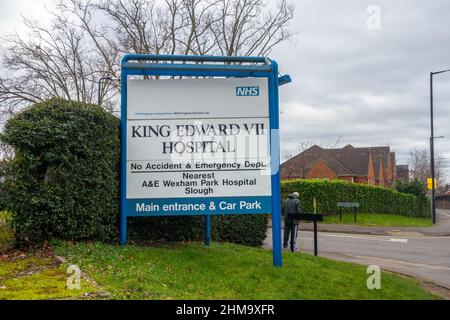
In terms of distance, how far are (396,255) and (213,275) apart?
930 cm

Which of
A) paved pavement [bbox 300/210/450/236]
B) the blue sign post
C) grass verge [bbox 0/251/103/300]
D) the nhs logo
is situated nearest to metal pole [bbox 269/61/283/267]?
the blue sign post

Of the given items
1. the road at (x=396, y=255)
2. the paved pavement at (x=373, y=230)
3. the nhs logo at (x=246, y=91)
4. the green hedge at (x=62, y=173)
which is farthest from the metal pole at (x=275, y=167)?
the paved pavement at (x=373, y=230)

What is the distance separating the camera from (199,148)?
8.42 metres

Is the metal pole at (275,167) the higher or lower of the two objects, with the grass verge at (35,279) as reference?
higher

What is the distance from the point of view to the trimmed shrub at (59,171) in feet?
24.6

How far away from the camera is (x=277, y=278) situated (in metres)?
6.89

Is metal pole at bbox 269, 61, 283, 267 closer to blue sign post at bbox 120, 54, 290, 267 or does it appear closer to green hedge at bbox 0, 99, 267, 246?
blue sign post at bbox 120, 54, 290, 267

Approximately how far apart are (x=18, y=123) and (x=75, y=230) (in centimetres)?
192

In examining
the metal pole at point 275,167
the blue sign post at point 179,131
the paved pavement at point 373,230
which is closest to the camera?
the metal pole at point 275,167

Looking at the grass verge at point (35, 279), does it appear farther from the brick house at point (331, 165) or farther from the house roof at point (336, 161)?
the house roof at point (336, 161)

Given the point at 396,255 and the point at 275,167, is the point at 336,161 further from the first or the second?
the point at 275,167

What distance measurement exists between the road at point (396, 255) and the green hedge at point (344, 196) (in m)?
11.3

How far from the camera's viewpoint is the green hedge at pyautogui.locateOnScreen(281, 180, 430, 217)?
30938 millimetres
